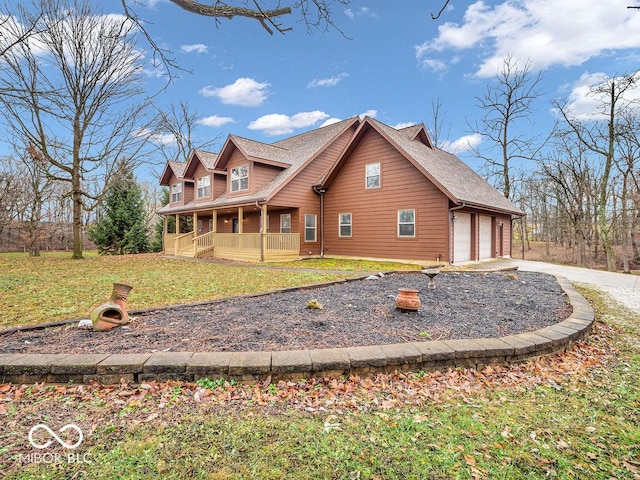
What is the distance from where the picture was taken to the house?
1234 centimetres

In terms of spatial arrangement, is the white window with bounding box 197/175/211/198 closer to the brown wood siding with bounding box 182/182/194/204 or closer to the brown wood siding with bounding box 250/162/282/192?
the brown wood siding with bounding box 182/182/194/204

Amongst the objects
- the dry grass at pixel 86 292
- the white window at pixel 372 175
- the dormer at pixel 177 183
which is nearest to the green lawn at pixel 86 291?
the dry grass at pixel 86 292

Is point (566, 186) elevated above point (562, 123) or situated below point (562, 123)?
below

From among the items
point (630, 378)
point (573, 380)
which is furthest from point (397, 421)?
point (630, 378)

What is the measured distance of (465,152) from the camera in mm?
23203

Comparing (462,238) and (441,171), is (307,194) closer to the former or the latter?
(441,171)

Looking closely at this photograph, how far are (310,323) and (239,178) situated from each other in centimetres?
1390

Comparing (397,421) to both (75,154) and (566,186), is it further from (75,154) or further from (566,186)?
(566,186)

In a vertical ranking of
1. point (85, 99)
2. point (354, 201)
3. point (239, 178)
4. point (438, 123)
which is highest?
point (438, 123)

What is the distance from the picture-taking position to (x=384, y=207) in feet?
44.8

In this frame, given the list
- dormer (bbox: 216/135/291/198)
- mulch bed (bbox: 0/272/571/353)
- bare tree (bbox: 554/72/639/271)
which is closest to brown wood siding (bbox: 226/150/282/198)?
dormer (bbox: 216/135/291/198)

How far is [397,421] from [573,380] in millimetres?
2061

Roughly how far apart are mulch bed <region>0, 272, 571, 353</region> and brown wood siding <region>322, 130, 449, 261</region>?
19.9ft

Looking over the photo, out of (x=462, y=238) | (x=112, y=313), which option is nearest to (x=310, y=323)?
(x=112, y=313)
